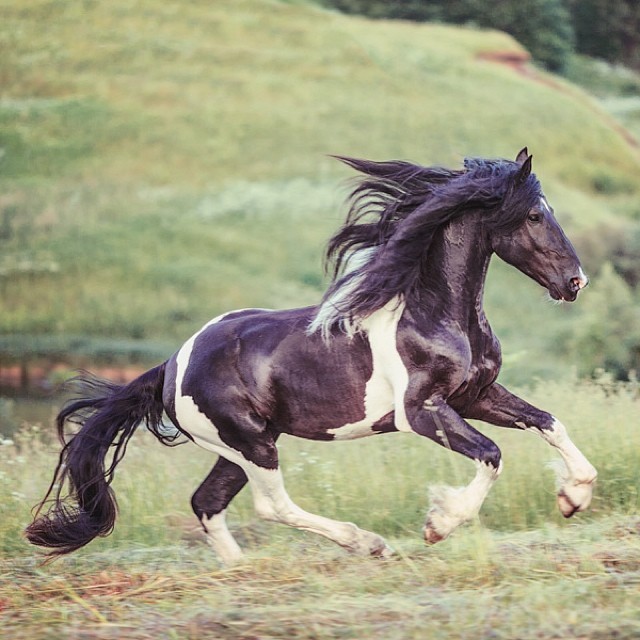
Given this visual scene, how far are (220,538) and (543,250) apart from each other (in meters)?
2.20

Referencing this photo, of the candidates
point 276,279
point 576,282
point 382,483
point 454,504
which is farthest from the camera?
point 276,279

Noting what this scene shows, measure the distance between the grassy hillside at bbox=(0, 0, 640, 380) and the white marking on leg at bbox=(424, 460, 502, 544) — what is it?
19.0 m

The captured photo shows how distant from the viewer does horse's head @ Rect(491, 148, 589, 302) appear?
5.52 m

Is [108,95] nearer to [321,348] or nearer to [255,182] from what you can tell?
[255,182]

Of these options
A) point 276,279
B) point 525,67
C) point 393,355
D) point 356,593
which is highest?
point 393,355

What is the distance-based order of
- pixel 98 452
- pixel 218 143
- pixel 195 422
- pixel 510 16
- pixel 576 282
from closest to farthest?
pixel 576 282 → pixel 195 422 → pixel 98 452 → pixel 218 143 → pixel 510 16

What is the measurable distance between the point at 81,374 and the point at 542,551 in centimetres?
270

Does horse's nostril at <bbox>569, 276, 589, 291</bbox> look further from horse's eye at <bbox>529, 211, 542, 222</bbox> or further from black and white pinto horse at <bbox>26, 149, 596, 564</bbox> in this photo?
horse's eye at <bbox>529, 211, 542, 222</bbox>

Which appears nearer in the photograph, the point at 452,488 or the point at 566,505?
the point at 452,488

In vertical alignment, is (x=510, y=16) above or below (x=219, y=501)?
below

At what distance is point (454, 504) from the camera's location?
5301mm

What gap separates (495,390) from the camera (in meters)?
5.76

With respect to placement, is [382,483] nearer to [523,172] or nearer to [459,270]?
[459,270]

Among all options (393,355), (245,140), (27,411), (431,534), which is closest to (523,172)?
(393,355)
